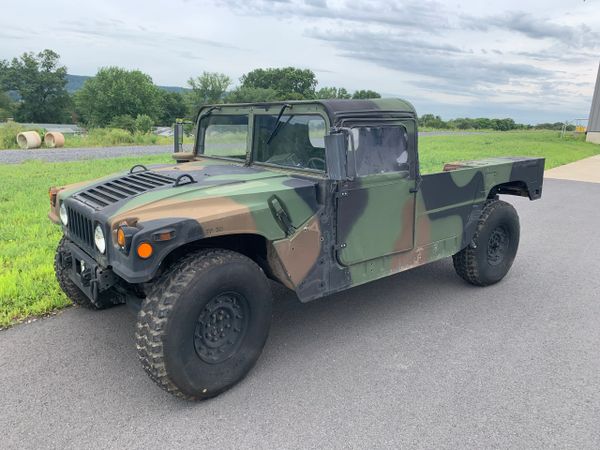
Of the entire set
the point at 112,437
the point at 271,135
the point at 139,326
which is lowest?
the point at 112,437

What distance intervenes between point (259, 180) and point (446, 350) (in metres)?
1.84

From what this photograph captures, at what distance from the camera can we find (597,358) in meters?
3.59

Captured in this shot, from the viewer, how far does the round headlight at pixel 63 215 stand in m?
3.65

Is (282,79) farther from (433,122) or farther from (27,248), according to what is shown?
(27,248)

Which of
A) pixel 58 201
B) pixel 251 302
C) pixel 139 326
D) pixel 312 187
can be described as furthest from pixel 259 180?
pixel 58 201

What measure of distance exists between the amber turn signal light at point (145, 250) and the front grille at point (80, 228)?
63 centimetres

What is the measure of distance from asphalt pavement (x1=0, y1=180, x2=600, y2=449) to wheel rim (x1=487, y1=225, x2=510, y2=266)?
36 centimetres

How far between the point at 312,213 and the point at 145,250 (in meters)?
1.15

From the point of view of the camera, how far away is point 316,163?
3652 millimetres

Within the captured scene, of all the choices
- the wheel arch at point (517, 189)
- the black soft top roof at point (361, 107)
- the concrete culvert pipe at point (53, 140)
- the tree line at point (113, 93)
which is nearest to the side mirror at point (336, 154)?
the black soft top roof at point (361, 107)

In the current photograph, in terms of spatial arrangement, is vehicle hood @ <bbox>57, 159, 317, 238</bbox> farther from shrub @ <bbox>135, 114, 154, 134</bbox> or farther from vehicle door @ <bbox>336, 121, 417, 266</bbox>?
shrub @ <bbox>135, 114, 154, 134</bbox>

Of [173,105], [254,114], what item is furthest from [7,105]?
[254,114]

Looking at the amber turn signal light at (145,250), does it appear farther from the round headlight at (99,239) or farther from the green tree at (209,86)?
the green tree at (209,86)

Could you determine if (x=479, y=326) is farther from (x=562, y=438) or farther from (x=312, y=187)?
(x=312, y=187)
